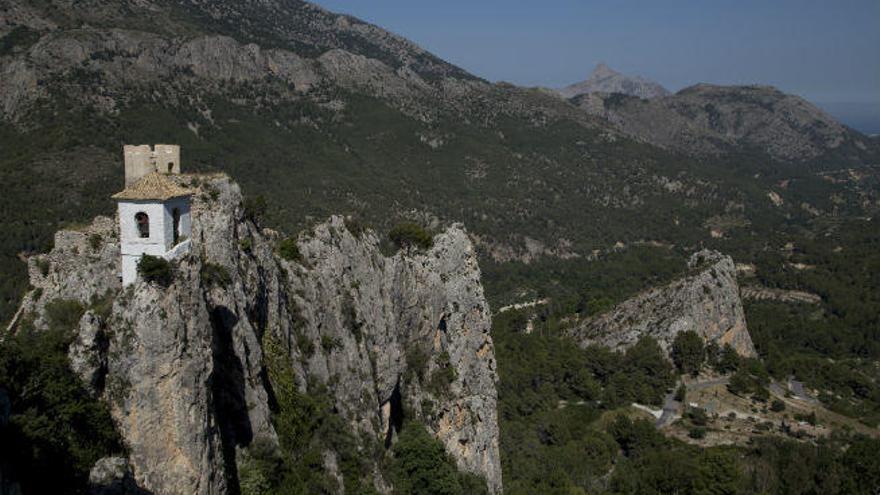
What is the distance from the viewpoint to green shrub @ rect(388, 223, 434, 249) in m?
58.8

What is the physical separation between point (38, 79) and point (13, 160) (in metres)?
31.9

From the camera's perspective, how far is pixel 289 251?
45.6 m

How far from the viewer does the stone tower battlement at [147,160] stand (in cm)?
3222

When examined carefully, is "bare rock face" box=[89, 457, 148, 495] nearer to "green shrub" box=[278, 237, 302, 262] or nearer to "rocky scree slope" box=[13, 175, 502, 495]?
"rocky scree slope" box=[13, 175, 502, 495]

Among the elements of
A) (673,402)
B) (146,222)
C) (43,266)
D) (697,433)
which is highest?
(146,222)

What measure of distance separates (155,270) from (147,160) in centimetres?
849

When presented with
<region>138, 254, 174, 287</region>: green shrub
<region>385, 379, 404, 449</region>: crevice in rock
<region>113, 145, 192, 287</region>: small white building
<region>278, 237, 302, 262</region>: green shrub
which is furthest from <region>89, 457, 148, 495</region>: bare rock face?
<region>385, 379, 404, 449</region>: crevice in rock

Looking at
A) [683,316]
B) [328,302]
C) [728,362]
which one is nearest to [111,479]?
[328,302]

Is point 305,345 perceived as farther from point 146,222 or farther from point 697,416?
point 697,416

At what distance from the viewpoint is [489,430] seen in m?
54.3

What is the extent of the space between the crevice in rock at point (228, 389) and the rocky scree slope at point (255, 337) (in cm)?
6

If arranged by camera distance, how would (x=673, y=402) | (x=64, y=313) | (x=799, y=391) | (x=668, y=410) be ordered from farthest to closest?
(x=799, y=391) → (x=673, y=402) → (x=668, y=410) → (x=64, y=313)

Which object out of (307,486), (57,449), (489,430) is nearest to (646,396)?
(489,430)

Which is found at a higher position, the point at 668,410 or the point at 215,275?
the point at 215,275
